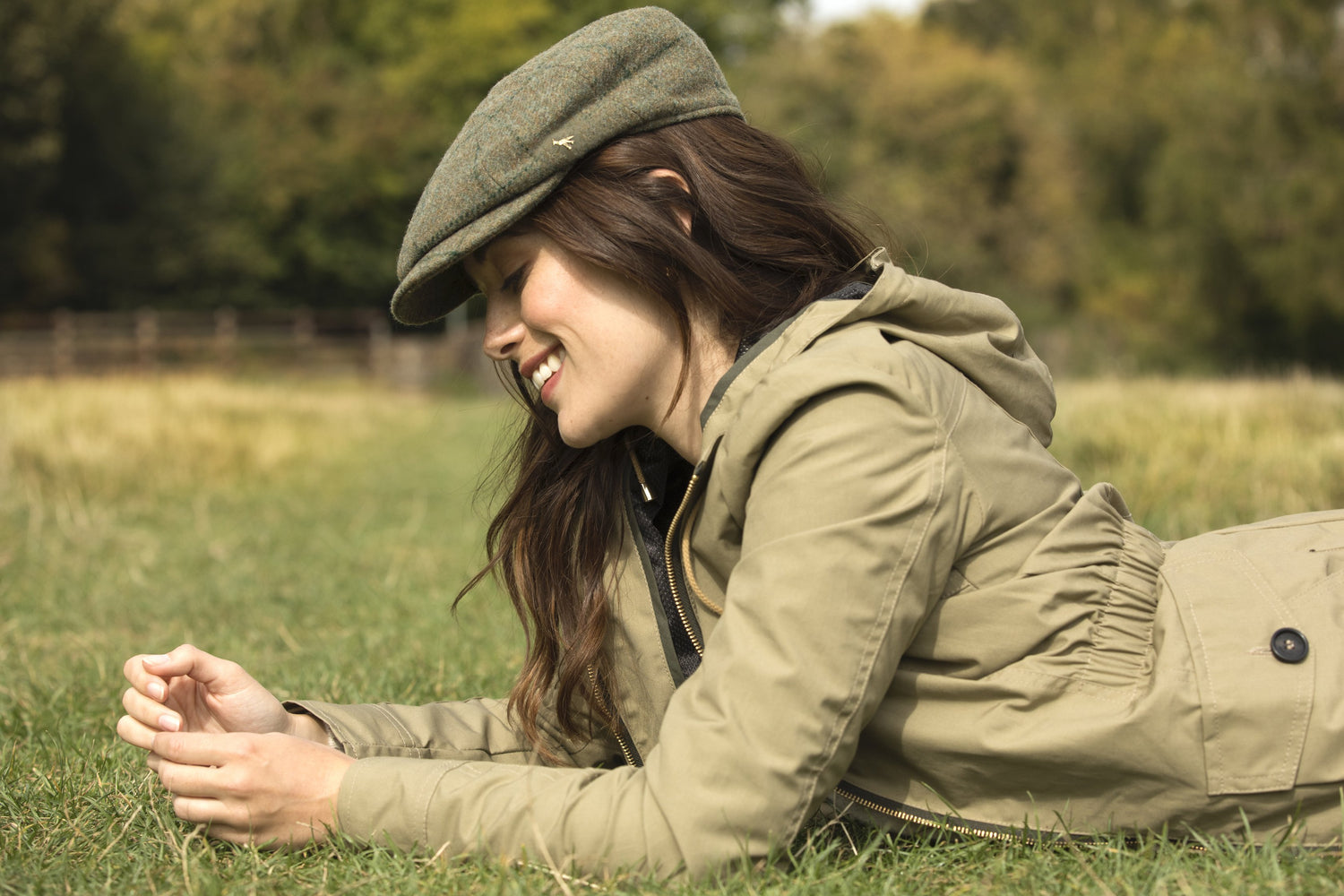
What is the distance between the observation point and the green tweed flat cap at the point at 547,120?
191cm

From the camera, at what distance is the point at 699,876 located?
1697 mm

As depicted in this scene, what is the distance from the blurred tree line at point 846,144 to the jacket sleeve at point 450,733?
19917 millimetres

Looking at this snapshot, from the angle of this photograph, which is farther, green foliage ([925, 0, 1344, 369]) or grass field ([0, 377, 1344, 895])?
green foliage ([925, 0, 1344, 369])

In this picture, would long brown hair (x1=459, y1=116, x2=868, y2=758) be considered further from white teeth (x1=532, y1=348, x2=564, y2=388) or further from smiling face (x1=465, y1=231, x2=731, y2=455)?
white teeth (x1=532, y1=348, x2=564, y2=388)

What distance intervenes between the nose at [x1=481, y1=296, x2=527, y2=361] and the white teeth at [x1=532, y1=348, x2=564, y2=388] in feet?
0.16

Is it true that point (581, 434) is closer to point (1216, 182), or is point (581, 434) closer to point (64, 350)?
point (64, 350)

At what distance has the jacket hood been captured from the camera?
1.87m

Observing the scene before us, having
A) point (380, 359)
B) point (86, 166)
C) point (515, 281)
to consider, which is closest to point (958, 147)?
point (380, 359)

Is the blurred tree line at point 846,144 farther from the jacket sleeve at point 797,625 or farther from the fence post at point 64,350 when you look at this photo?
the jacket sleeve at point 797,625

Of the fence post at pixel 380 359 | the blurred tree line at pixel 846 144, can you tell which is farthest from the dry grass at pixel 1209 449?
the fence post at pixel 380 359

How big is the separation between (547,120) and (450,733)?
1.10 metres

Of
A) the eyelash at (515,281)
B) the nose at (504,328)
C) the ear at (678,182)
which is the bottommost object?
the nose at (504,328)

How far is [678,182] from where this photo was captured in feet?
6.49

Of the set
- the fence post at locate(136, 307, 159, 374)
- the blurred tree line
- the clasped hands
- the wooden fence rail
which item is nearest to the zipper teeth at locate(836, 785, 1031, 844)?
the clasped hands
